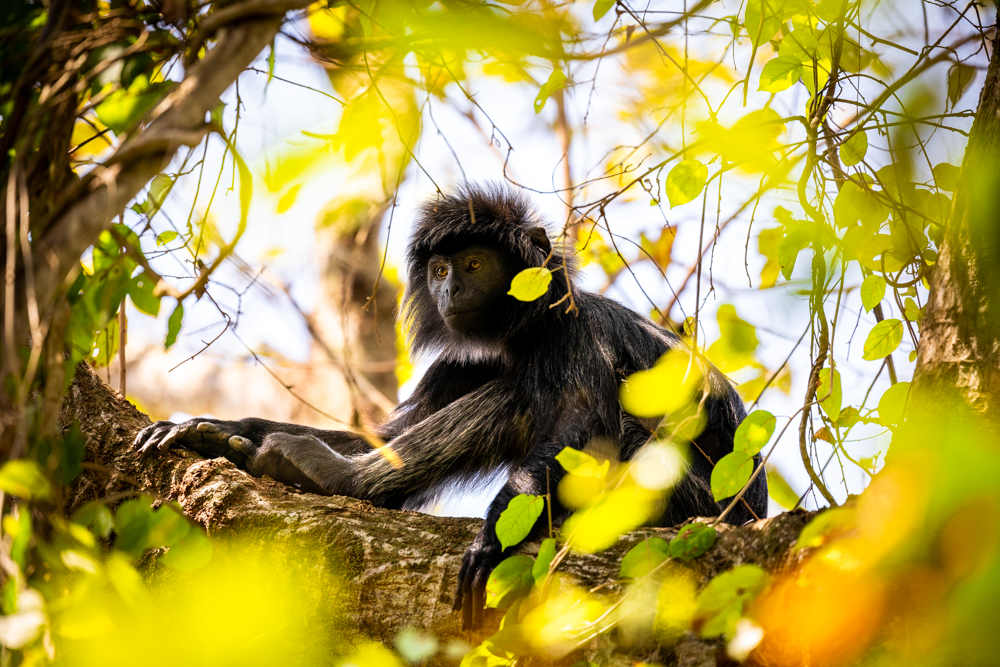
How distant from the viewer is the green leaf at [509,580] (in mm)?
1960

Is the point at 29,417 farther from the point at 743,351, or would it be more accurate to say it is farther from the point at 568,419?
the point at 568,419

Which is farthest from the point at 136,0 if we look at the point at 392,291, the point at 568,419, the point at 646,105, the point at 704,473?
the point at 392,291

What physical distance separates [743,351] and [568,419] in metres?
1.30

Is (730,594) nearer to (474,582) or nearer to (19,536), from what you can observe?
(474,582)

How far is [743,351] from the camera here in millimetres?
2176

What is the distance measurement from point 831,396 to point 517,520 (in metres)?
0.96

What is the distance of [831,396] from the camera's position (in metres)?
2.12

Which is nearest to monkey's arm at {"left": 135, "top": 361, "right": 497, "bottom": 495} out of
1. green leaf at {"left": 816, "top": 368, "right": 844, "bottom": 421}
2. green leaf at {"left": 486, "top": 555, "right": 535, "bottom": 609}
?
green leaf at {"left": 486, "top": 555, "right": 535, "bottom": 609}

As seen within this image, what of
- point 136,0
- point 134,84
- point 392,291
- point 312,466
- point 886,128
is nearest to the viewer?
point 136,0

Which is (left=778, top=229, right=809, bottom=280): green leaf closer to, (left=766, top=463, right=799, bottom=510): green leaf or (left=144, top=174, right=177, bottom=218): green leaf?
(left=766, top=463, right=799, bottom=510): green leaf

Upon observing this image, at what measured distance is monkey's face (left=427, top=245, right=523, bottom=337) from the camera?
3.85 metres

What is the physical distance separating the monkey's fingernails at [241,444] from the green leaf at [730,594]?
213 cm

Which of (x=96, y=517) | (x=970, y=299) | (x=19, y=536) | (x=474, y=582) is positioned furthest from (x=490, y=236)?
(x=19, y=536)

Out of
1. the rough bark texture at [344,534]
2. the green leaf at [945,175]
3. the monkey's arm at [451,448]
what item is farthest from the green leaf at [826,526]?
the monkey's arm at [451,448]
